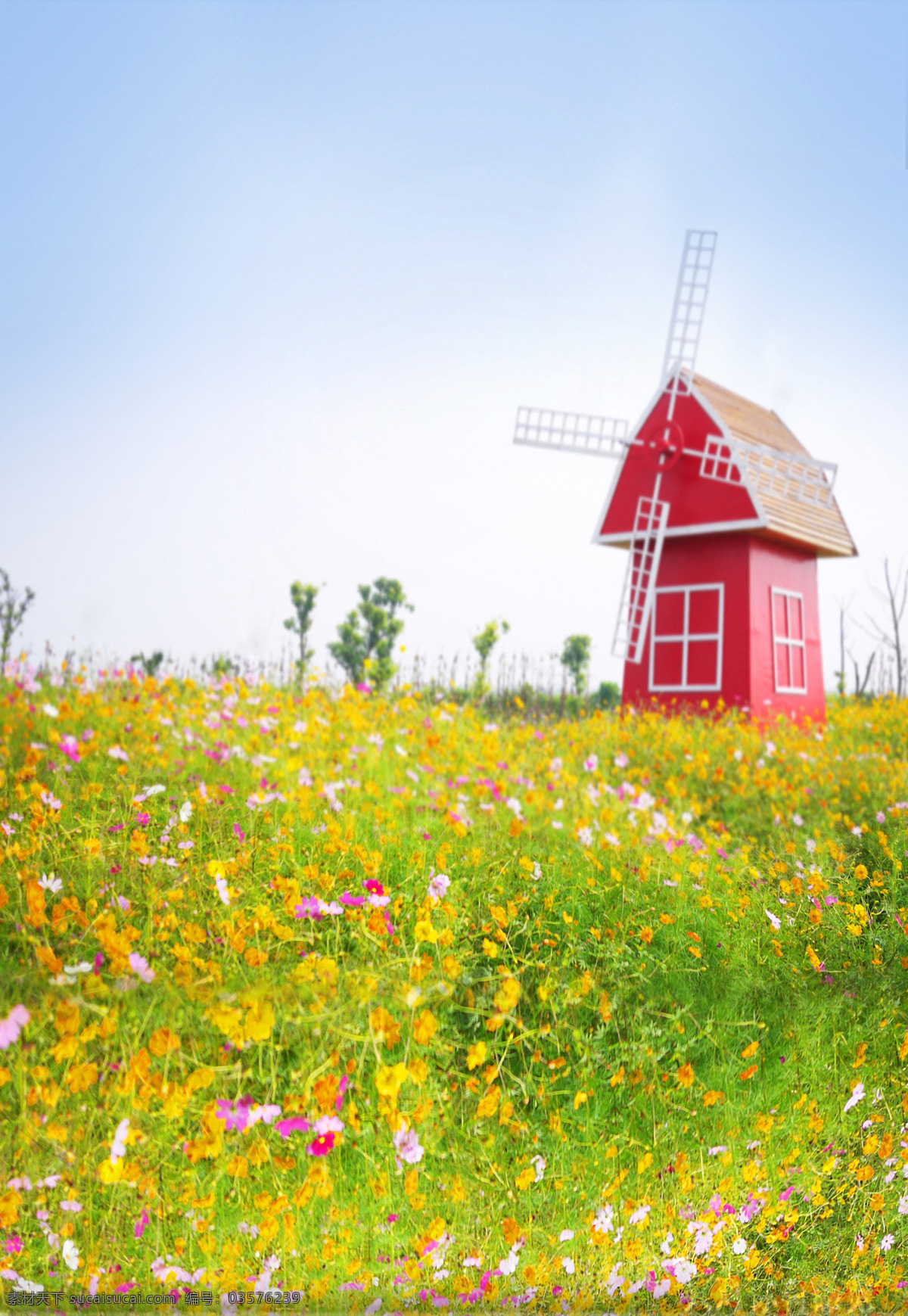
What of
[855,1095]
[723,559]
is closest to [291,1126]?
[855,1095]

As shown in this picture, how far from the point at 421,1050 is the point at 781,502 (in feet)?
38.4

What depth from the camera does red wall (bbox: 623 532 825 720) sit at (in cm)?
1276

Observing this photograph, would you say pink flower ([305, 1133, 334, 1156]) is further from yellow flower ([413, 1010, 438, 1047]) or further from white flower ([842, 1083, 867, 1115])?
white flower ([842, 1083, 867, 1115])

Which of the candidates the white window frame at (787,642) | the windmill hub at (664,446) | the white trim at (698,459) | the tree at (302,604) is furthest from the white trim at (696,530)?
the tree at (302,604)

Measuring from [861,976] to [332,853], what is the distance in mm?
2465

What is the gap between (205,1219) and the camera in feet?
9.83

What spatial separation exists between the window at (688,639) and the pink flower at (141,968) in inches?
423

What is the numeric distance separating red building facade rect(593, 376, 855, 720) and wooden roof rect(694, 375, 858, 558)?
0.04 m

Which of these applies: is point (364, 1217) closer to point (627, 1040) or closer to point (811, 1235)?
point (627, 1040)

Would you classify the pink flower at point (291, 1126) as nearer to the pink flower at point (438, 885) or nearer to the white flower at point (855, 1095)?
the pink flower at point (438, 885)

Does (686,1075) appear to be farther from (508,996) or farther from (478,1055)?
(478,1055)

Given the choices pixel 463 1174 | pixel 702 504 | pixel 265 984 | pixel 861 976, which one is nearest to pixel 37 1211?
pixel 265 984

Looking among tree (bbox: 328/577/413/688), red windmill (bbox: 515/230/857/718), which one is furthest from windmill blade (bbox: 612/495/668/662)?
tree (bbox: 328/577/413/688)

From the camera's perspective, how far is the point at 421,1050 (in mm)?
3408
